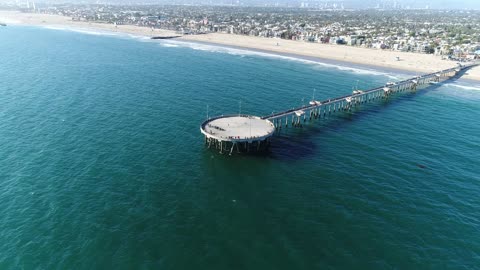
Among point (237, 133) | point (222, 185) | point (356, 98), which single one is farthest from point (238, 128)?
point (356, 98)

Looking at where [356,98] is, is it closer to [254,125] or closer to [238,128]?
[254,125]

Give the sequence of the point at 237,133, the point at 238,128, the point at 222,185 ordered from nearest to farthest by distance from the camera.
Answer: the point at 222,185
the point at 237,133
the point at 238,128

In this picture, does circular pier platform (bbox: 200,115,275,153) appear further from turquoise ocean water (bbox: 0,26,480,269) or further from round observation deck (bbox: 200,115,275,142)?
turquoise ocean water (bbox: 0,26,480,269)

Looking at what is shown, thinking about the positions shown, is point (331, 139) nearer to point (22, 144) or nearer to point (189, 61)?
point (22, 144)

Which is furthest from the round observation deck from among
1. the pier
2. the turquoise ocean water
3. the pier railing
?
the pier railing

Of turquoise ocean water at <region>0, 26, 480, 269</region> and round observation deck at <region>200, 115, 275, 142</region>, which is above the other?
round observation deck at <region>200, 115, 275, 142</region>

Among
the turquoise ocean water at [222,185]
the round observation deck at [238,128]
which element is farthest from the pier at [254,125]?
the turquoise ocean water at [222,185]
